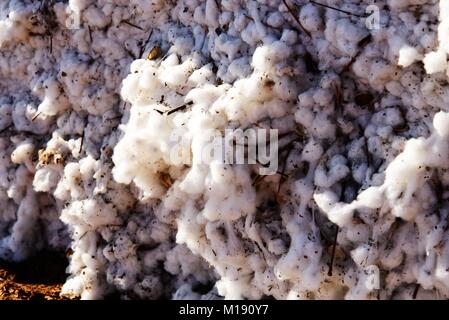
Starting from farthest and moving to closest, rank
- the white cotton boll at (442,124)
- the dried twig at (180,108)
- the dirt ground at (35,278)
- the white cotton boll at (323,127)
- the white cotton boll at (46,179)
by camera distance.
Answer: the white cotton boll at (46,179) → the dirt ground at (35,278) → the dried twig at (180,108) → the white cotton boll at (323,127) → the white cotton boll at (442,124)

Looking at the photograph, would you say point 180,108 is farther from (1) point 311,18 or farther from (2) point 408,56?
(2) point 408,56

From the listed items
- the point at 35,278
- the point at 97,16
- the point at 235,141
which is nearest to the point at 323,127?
the point at 235,141

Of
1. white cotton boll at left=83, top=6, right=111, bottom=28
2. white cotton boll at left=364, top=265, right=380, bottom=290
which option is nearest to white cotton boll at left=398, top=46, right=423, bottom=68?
white cotton boll at left=364, top=265, right=380, bottom=290

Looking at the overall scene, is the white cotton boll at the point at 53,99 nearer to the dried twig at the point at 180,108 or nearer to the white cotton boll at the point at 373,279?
the dried twig at the point at 180,108

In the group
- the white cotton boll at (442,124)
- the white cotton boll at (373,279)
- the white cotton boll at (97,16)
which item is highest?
the white cotton boll at (442,124)

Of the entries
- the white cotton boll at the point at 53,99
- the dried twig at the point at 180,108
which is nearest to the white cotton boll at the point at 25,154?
the white cotton boll at the point at 53,99

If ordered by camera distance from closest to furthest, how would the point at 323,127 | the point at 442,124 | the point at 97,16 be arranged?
1. the point at 442,124
2. the point at 323,127
3. the point at 97,16
